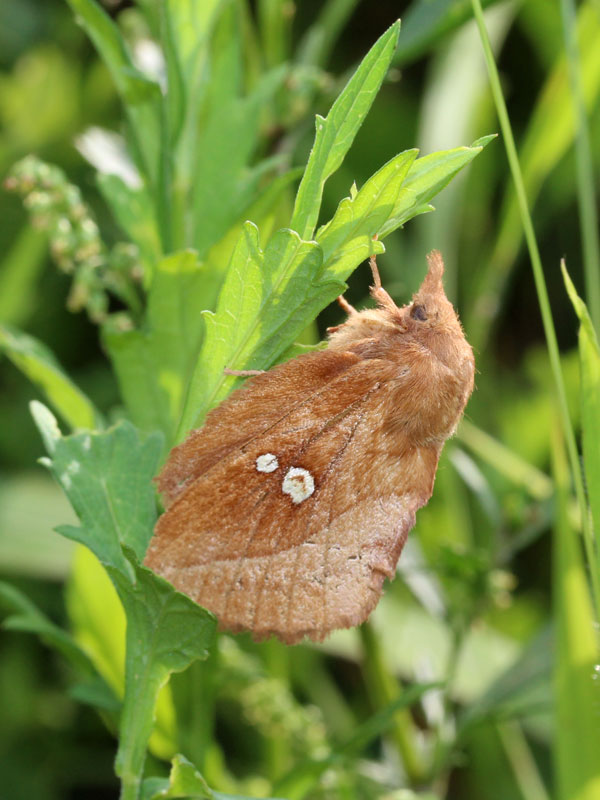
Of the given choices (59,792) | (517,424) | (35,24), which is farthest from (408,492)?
(35,24)

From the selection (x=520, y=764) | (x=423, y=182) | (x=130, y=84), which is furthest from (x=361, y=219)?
(x=520, y=764)

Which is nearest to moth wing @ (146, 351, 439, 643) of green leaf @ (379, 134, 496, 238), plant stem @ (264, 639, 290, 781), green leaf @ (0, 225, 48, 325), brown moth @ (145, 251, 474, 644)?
brown moth @ (145, 251, 474, 644)

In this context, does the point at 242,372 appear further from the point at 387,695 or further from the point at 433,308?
the point at 387,695

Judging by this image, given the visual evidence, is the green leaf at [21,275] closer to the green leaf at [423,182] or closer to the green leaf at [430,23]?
A: the green leaf at [430,23]

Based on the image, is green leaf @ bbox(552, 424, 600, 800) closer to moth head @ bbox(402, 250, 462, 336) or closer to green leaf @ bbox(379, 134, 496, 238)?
moth head @ bbox(402, 250, 462, 336)

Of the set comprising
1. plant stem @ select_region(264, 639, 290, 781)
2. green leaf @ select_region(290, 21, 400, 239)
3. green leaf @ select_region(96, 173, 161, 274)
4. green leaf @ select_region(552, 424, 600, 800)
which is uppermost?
green leaf @ select_region(290, 21, 400, 239)

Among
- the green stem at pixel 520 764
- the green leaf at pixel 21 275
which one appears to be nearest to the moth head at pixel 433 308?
the green stem at pixel 520 764
